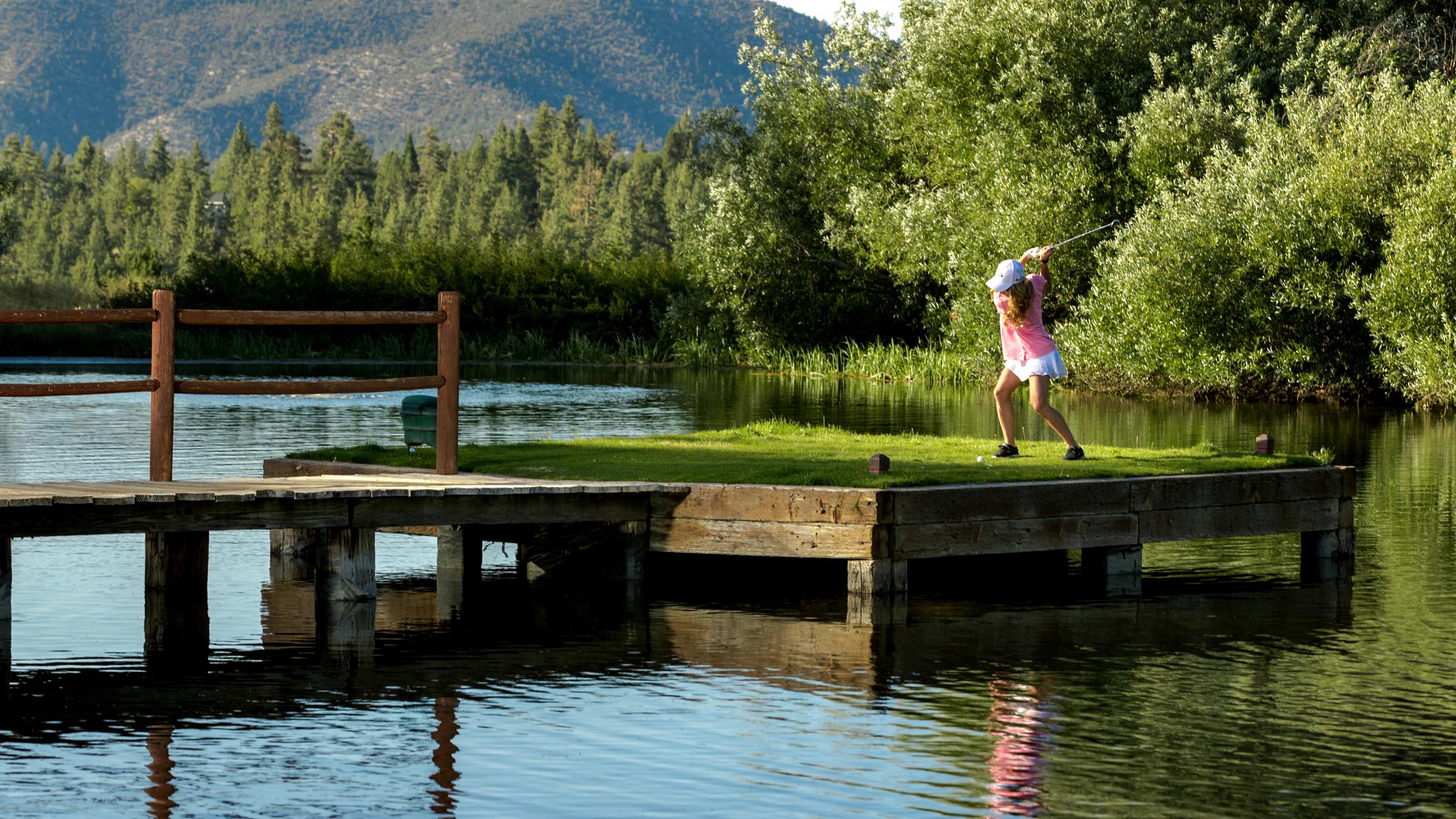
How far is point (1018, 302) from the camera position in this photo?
56.4 ft

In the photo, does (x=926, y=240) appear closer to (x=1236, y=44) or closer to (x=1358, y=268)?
(x=1236, y=44)

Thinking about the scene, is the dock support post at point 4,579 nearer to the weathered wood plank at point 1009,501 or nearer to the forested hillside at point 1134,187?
the weathered wood plank at point 1009,501

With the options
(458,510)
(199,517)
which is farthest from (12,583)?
(458,510)

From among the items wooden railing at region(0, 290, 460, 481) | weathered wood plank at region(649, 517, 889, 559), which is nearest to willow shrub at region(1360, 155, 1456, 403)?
weathered wood plank at region(649, 517, 889, 559)

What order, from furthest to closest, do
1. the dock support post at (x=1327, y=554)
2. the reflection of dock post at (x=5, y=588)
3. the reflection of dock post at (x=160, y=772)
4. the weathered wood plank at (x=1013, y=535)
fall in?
the dock support post at (x=1327, y=554)
the weathered wood plank at (x=1013, y=535)
the reflection of dock post at (x=5, y=588)
the reflection of dock post at (x=160, y=772)

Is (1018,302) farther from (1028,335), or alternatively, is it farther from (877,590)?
(877,590)

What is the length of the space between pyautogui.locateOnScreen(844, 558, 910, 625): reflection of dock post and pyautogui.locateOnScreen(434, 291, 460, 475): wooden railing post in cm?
375

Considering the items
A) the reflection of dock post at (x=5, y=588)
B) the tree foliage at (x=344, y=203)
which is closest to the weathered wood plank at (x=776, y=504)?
the reflection of dock post at (x=5, y=588)

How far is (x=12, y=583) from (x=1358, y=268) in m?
31.7

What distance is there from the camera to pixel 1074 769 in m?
9.67

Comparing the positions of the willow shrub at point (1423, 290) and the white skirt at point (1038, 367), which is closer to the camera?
the white skirt at point (1038, 367)

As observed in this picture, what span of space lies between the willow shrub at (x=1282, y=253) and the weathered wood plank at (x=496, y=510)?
27.6 m

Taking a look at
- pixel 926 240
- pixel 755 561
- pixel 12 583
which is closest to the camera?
pixel 12 583

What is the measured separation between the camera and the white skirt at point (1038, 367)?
17.1 metres
